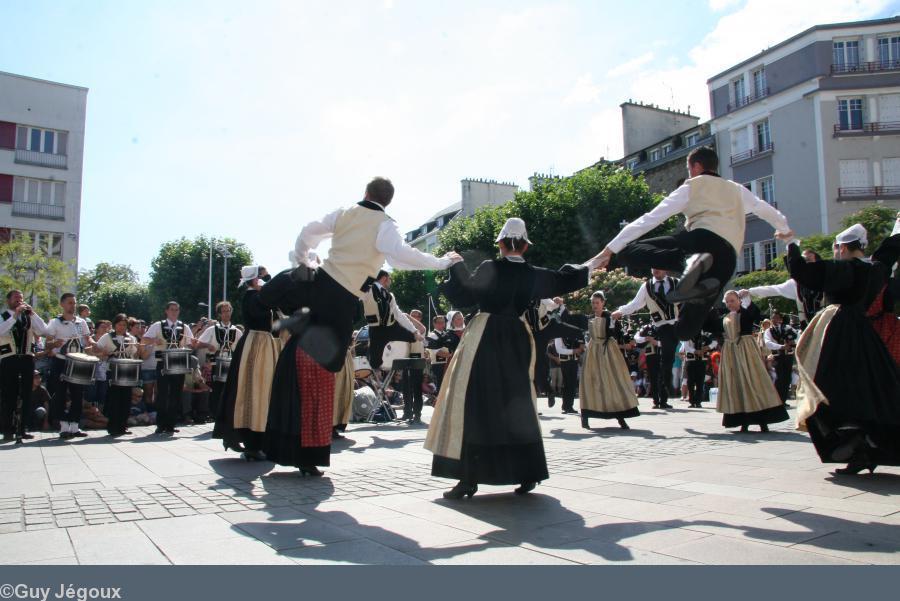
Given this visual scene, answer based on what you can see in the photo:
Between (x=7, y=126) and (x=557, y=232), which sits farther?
(x=7, y=126)

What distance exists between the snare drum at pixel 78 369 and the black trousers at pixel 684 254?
27.6 feet

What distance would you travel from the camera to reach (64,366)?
35.1 feet

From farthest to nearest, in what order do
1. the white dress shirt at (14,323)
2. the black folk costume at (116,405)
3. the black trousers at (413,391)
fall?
1. the black trousers at (413,391)
2. the black folk costume at (116,405)
3. the white dress shirt at (14,323)

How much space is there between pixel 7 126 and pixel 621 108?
4007 centimetres

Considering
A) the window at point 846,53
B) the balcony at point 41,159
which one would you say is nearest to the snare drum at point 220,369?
the window at point 846,53

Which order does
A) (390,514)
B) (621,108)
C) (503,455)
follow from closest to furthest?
1. (390,514)
2. (503,455)
3. (621,108)

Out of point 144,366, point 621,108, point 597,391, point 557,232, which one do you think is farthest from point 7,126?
point 597,391

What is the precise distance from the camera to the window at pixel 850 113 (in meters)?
34.7

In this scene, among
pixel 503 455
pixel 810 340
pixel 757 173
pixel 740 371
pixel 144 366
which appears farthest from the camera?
pixel 757 173

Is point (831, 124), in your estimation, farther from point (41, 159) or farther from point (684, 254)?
point (41, 159)

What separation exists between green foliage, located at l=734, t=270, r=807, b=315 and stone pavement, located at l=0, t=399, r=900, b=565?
2110 centimetres

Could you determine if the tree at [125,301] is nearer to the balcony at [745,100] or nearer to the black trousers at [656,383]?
the balcony at [745,100]
